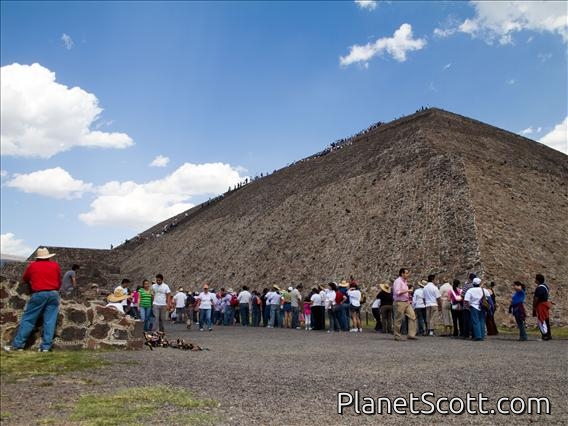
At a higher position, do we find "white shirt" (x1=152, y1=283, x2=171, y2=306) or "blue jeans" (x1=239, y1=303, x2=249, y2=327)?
"white shirt" (x1=152, y1=283, x2=171, y2=306)

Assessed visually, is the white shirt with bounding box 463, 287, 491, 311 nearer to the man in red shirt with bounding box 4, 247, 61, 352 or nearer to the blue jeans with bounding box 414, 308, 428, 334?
the blue jeans with bounding box 414, 308, 428, 334

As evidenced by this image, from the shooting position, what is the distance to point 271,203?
144ft

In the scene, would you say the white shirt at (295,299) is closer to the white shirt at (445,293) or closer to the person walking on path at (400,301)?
the white shirt at (445,293)

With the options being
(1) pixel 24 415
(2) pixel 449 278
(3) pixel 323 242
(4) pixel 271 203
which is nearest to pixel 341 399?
(1) pixel 24 415

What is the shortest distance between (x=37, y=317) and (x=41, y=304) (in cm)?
31

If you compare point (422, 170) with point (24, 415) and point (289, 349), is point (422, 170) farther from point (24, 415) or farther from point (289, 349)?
point (24, 415)

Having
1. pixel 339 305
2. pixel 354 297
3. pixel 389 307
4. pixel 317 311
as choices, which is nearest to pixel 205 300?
pixel 317 311

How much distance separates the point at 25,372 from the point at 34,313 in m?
2.43

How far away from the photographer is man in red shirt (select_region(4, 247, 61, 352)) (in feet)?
32.6

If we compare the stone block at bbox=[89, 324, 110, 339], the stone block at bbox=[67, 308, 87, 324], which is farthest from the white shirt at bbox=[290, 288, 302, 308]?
the stone block at bbox=[67, 308, 87, 324]

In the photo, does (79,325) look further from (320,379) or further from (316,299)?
(316,299)

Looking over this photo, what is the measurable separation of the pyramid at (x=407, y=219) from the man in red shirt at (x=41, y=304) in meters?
15.8

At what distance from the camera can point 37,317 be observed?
33.1 feet

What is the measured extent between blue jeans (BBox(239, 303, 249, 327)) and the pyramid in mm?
5185
